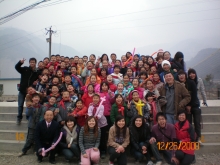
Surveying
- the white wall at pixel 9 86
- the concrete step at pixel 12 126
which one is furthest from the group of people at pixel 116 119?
the white wall at pixel 9 86

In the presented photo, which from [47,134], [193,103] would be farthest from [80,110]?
[193,103]

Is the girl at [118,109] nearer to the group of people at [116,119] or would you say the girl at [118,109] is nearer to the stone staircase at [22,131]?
the group of people at [116,119]

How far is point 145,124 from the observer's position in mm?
3766

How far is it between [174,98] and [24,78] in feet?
13.7

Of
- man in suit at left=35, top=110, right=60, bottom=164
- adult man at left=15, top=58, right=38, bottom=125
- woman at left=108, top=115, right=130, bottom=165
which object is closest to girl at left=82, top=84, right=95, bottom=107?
man in suit at left=35, top=110, right=60, bottom=164

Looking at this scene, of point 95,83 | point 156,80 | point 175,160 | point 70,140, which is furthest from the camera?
point 95,83

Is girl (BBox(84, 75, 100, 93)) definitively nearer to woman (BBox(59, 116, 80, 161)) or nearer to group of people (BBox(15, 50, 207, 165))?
group of people (BBox(15, 50, 207, 165))

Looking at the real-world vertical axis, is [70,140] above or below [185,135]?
below

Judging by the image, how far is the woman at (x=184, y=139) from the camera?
3541 millimetres

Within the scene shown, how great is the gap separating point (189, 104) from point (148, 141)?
1475mm

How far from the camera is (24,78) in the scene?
5062mm

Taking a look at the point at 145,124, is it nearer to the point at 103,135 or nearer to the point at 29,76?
the point at 103,135

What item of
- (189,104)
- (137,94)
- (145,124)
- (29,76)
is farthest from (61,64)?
(189,104)
